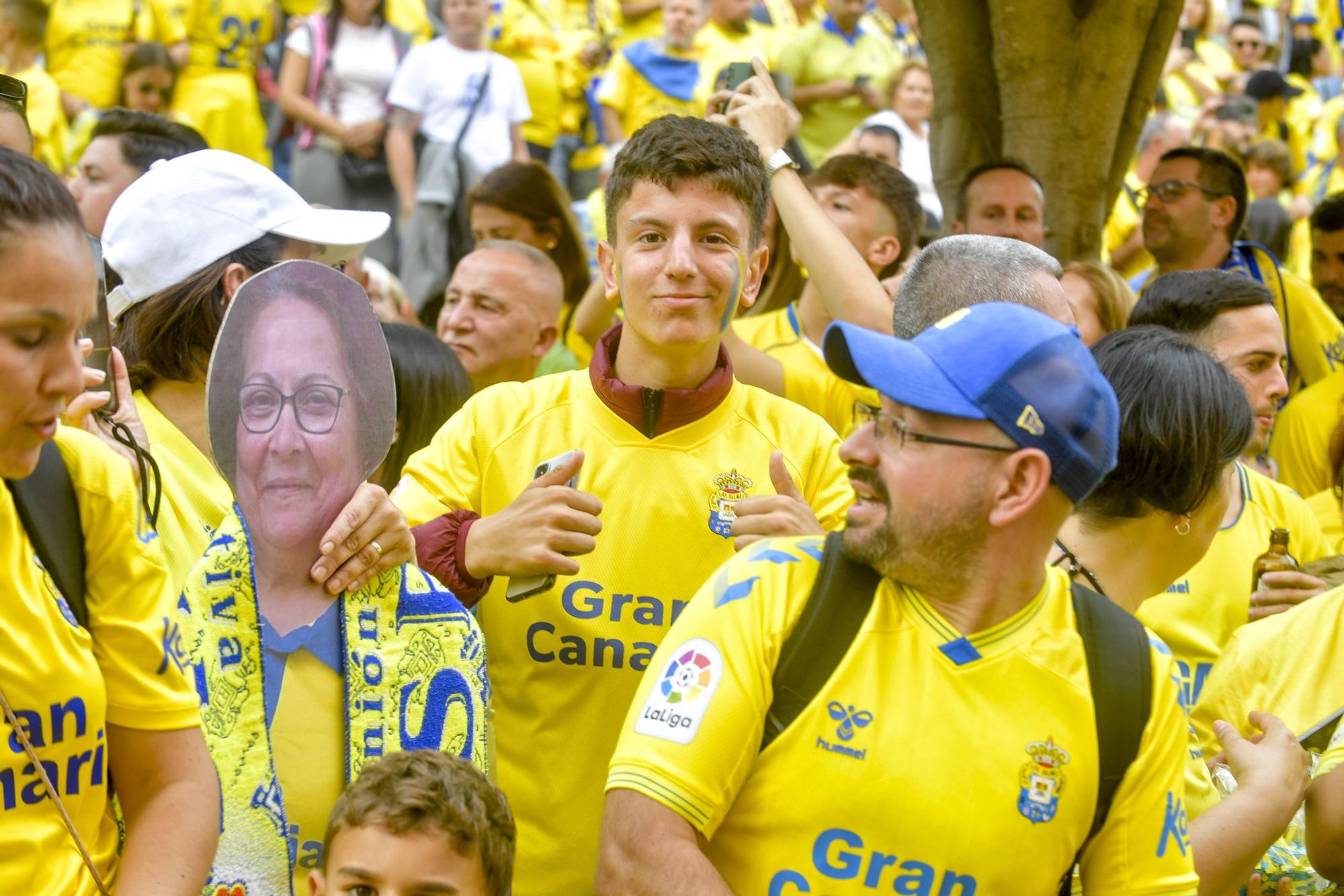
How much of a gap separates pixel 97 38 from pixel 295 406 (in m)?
7.65

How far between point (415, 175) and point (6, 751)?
7.43 m

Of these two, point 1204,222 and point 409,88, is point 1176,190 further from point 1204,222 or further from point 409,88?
point 409,88

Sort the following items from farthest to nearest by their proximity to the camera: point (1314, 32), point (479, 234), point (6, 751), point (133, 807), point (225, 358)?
point (1314, 32)
point (479, 234)
point (225, 358)
point (133, 807)
point (6, 751)

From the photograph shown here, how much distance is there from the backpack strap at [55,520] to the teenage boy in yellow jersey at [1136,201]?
18.5 feet

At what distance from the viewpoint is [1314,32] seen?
1697 centimetres

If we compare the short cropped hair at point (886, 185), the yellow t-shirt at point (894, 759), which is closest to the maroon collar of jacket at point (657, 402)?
the yellow t-shirt at point (894, 759)

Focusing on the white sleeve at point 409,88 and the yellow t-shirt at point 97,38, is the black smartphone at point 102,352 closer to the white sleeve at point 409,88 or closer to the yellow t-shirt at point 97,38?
the white sleeve at point 409,88

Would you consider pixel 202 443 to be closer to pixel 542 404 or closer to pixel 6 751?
pixel 542 404

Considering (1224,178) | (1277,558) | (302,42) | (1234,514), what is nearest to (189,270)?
(1277,558)

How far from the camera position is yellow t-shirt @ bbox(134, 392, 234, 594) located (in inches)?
124

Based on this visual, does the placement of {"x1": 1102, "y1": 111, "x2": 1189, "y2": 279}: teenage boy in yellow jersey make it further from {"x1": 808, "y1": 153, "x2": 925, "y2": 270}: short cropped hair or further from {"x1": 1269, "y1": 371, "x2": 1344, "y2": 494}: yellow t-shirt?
{"x1": 808, "y1": 153, "x2": 925, "y2": 270}: short cropped hair

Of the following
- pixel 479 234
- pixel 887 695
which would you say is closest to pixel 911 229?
pixel 479 234

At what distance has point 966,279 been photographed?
12.5ft

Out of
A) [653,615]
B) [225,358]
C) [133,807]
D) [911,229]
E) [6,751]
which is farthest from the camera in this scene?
[911,229]
